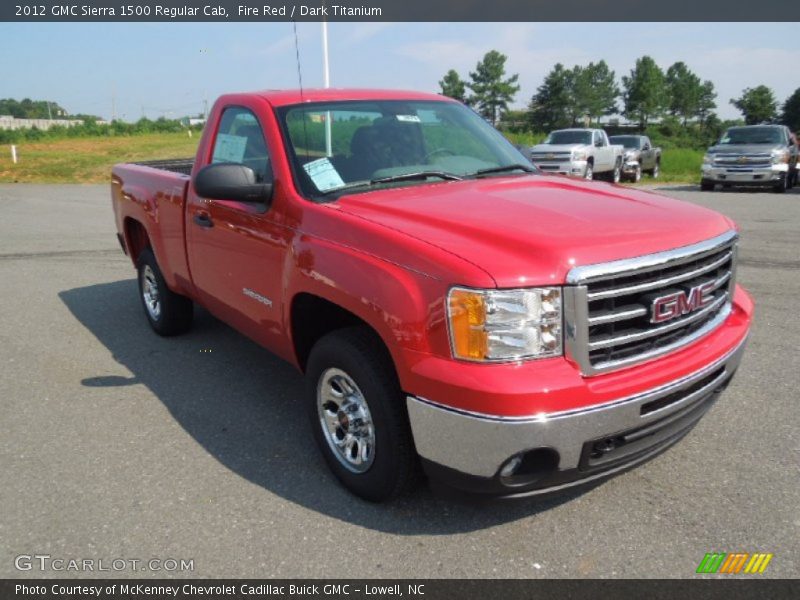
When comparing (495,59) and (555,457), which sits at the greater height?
(495,59)

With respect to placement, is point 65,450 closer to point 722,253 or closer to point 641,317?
point 641,317

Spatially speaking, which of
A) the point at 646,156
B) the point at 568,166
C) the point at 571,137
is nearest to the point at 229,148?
the point at 568,166

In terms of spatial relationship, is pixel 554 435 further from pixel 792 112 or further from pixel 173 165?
pixel 792 112

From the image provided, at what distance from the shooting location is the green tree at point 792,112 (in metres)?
71.2

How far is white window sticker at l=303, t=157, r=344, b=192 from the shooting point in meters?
3.35

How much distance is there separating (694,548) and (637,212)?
141 cm

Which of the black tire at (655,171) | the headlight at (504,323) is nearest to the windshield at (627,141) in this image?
the black tire at (655,171)

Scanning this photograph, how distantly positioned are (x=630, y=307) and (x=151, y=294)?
14.0ft

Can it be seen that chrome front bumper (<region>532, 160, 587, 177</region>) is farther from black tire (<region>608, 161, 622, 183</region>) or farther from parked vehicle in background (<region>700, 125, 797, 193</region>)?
parked vehicle in background (<region>700, 125, 797, 193</region>)

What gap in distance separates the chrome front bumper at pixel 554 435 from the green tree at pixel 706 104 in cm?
9508

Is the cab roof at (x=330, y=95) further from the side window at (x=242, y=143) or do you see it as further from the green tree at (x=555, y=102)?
the green tree at (x=555, y=102)

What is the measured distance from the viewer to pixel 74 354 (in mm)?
5141

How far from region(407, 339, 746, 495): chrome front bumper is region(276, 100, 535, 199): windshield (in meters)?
1.39

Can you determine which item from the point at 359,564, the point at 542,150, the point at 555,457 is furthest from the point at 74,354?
the point at 542,150
